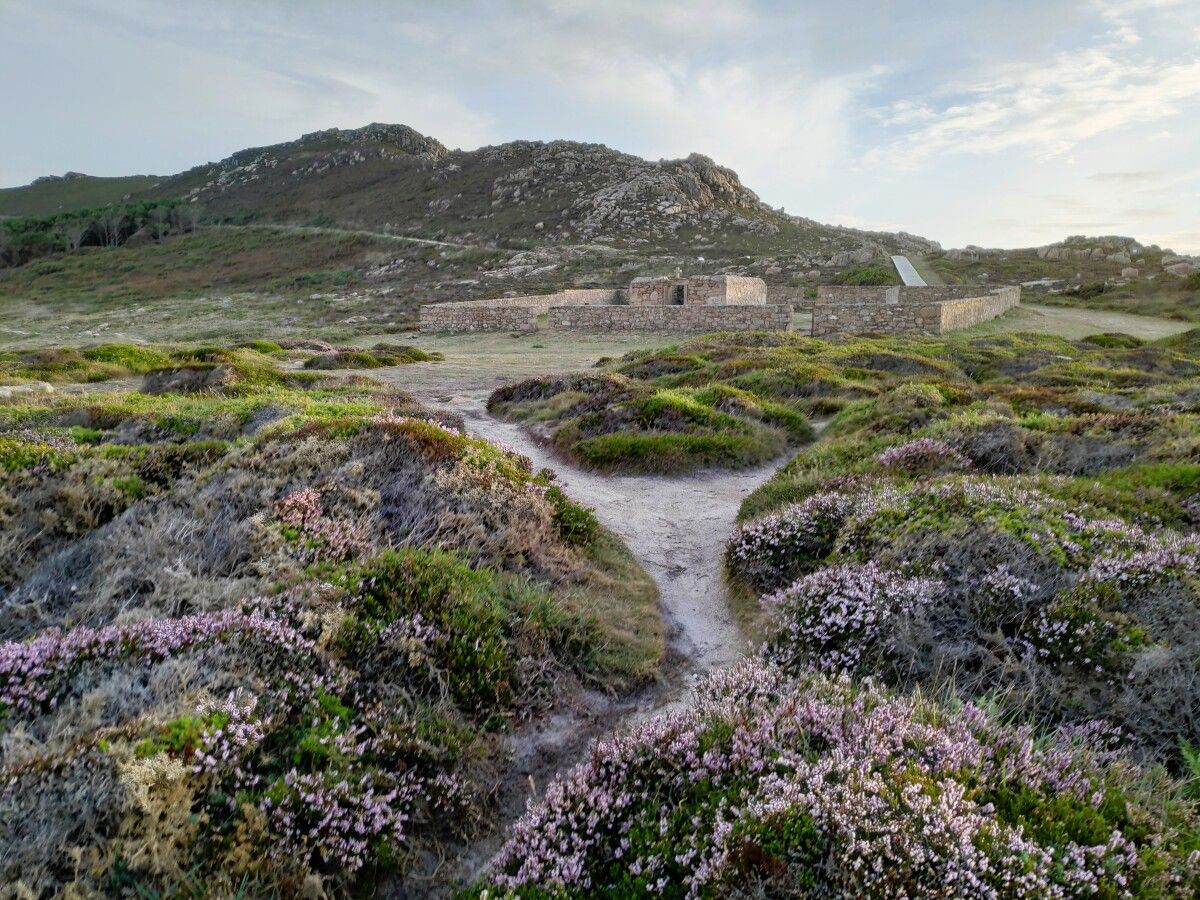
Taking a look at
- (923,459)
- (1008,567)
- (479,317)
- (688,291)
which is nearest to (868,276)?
(688,291)

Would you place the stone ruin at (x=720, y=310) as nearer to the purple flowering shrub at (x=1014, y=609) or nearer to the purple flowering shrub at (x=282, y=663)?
the purple flowering shrub at (x=1014, y=609)

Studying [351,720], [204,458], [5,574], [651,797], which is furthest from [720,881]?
[204,458]

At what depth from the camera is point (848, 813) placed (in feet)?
8.21

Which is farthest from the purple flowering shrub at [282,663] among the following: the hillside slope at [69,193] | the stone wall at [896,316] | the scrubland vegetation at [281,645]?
the hillside slope at [69,193]

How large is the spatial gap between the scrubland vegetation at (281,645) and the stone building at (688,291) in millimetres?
29900

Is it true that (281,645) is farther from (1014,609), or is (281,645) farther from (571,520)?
(1014,609)

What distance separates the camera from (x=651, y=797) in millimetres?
3037

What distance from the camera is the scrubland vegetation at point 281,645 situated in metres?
2.72

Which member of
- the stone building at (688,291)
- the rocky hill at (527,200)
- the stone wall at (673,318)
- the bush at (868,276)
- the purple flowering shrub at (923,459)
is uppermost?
the rocky hill at (527,200)

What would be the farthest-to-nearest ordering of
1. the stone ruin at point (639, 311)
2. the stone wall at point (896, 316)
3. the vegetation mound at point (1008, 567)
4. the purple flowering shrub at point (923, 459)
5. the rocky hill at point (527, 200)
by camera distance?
the rocky hill at point (527, 200)
the stone ruin at point (639, 311)
the stone wall at point (896, 316)
the purple flowering shrub at point (923, 459)
the vegetation mound at point (1008, 567)

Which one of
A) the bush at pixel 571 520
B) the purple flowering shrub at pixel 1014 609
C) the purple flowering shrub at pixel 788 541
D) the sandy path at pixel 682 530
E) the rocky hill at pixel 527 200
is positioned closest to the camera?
the purple flowering shrub at pixel 1014 609

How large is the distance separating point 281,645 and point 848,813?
2839 millimetres

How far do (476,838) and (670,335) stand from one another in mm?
28072

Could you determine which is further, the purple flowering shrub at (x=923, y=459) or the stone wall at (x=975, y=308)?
the stone wall at (x=975, y=308)
